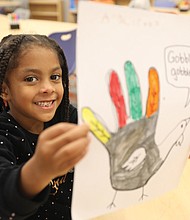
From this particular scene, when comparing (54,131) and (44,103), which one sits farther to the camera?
(44,103)

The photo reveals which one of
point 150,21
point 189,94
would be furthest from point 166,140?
point 150,21

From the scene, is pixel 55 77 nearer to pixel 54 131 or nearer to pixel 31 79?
pixel 31 79

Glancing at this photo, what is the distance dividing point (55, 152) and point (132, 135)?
14cm

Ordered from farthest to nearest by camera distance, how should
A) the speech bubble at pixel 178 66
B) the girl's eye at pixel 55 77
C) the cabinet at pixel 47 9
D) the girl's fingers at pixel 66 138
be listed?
the cabinet at pixel 47 9
the girl's eye at pixel 55 77
the speech bubble at pixel 178 66
the girl's fingers at pixel 66 138

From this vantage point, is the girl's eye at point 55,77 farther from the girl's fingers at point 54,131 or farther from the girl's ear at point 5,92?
the girl's fingers at point 54,131

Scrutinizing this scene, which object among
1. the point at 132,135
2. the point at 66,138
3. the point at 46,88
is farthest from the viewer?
the point at 46,88

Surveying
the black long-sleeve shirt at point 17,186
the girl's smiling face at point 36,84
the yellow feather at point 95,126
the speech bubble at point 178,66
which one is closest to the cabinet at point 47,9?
the black long-sleeve shirt at point 17,186

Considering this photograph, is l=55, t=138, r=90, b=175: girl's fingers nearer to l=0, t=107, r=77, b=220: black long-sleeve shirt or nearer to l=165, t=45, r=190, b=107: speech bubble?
l=0, t=107, r=77, b=220: black long-sleeve shirt

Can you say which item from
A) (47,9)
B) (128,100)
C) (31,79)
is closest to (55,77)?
(31,79)

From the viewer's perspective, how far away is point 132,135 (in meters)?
0.48

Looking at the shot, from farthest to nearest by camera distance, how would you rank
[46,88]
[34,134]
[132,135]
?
[34,134]
[46,88]
[132,135]

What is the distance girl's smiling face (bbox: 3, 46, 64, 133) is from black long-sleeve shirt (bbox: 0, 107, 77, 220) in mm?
48

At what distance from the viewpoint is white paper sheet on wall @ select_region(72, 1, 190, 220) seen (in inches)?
17.1

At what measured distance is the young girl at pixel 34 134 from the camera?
39 centimetres
